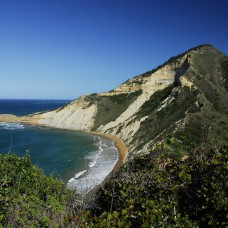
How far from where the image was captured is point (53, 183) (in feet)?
55.5

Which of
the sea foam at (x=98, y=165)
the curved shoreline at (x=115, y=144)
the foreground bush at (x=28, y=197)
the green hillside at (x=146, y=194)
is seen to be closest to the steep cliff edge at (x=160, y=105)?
the curved shoreline at (x=115, y=144)

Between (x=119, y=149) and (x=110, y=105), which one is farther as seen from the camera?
(x=110, y=105)

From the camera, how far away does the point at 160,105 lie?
72938 millimetres

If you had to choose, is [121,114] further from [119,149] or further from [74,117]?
[119,149]

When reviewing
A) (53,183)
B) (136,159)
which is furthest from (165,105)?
(136,159)

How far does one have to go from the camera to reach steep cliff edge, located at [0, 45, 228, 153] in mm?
55188

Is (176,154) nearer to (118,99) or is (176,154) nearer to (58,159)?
(58,159)

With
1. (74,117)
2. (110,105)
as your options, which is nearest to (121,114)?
(110,105)

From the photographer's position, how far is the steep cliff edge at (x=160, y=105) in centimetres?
5519

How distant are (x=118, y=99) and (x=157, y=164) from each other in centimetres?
8446

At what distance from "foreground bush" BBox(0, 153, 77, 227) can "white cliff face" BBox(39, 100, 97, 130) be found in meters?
69.4

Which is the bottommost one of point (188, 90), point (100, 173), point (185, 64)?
point (100, 173)

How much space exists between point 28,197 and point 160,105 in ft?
210

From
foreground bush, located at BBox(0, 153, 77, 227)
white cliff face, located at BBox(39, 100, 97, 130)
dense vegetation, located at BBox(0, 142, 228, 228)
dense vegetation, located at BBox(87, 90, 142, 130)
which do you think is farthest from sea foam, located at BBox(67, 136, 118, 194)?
white cliff face, located at BBox(39, 100, 97, 130)
